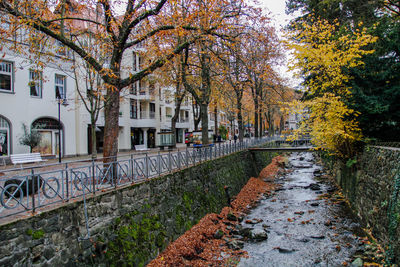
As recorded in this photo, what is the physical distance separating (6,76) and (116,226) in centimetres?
1515

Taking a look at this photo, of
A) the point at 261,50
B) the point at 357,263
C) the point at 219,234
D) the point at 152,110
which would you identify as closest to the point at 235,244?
the point at 219,234

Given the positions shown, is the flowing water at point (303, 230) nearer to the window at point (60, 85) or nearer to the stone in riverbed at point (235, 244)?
the stone in riverbed at point (235, 244)

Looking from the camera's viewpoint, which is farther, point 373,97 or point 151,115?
point 151,115

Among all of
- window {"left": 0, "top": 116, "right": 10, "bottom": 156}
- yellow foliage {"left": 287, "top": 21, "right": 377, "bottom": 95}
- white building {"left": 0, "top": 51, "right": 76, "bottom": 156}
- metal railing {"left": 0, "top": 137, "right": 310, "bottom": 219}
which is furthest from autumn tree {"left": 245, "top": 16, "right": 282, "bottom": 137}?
window {"left": 0, "top": 116, "right": 10, "bottom": 156}

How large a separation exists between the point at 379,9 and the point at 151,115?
2556cm

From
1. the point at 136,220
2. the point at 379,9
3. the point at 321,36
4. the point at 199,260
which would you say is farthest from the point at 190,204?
the point at 379,9

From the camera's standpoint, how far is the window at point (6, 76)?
52.3ft

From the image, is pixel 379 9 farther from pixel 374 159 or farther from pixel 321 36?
pixel 374 159

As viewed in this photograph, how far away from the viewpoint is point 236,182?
17016mm

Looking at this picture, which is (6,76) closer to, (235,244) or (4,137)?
(4,137)

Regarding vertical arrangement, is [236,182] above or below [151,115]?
below

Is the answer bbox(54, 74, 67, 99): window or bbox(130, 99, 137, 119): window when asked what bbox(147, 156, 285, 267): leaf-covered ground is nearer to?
bbox(54, 74, 67, 99): window

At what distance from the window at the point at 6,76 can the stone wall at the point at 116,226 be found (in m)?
13.7

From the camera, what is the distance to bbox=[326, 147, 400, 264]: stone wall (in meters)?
6.83
